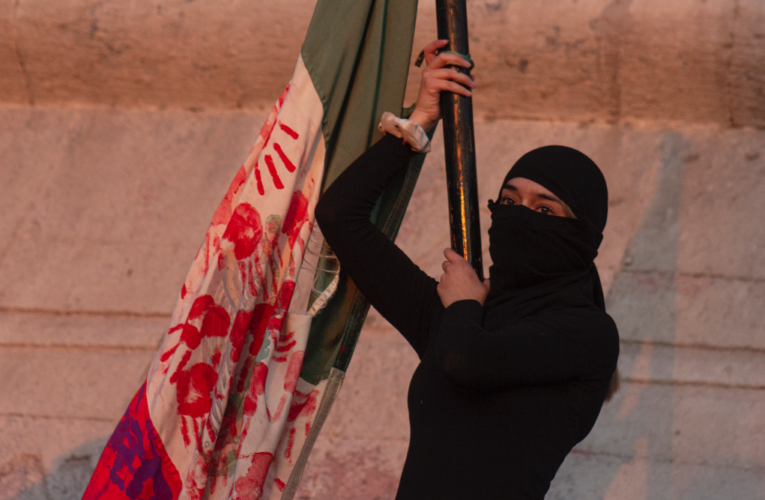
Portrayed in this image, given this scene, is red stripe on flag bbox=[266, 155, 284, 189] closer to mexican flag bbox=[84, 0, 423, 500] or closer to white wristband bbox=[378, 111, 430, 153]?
mexican flag bbox=[84, 0, 423, 500]

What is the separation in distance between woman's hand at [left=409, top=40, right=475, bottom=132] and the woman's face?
0.20m

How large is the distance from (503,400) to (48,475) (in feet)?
6.50

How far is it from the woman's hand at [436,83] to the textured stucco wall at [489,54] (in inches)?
48.7

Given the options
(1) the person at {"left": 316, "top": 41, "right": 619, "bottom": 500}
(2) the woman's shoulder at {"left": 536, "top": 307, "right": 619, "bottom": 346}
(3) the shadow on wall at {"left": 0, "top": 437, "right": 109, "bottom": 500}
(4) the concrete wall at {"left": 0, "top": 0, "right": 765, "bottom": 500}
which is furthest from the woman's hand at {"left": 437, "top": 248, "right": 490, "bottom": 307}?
(3) the shadow on wall at {"left": 0, "top": 437, "right": 109, "bottom": 500}

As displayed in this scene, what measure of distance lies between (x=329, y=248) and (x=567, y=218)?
1.56 ft

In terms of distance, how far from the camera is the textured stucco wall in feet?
7.78

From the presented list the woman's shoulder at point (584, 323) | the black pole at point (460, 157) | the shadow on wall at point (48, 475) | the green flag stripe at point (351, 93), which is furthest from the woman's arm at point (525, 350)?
the shadow on wall at point (48, 475)

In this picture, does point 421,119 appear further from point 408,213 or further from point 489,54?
point 489,54

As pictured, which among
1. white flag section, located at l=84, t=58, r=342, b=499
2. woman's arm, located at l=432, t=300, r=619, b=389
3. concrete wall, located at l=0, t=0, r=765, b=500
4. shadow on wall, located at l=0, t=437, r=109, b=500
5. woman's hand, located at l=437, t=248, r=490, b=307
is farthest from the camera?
shadow on wall, located at l=0, t=437, r=109, b=500

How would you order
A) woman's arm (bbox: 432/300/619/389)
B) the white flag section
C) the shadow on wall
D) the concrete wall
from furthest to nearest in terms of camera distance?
the shadow on wall < the concrete wall < the white flag section < woman's arm (bbox: 432/300/619/389)

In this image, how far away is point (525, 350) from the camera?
1055 mm

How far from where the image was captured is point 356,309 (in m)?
1.41

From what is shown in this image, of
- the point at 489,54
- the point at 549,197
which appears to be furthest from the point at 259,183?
the point at 489,54

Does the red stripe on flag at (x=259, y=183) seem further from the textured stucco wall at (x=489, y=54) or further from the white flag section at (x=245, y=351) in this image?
the textured stucco wall at (x=489, y=54)
